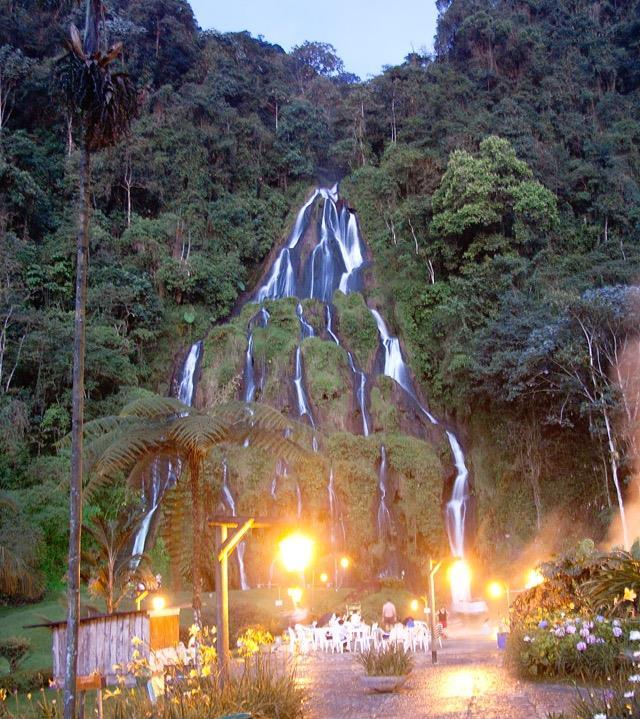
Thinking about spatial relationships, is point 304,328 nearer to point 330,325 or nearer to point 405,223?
point 330,325

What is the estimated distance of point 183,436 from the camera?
12508 mm

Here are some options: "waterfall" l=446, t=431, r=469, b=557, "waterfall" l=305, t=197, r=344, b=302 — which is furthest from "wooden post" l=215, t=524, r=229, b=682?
"waterfall" l=305, t=197, r=344, b=302

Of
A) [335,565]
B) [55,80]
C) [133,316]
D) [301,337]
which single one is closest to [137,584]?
[335,565]

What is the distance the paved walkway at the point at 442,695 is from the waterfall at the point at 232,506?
1026 centimetres

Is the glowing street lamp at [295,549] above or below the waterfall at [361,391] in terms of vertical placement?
below

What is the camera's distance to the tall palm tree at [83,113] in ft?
23.9

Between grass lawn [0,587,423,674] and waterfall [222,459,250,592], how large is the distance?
118 centimetres

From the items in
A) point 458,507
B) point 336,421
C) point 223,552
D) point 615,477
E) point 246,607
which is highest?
point 336,421

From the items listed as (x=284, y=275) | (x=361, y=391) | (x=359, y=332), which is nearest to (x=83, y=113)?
(x=361, y=391)

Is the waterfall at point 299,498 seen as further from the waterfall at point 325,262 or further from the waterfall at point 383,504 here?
the waterfall at point 325,262

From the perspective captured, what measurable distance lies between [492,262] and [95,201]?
835 inches

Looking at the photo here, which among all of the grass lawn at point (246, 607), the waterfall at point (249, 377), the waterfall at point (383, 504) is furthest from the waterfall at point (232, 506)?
the waterfall at point (383, 504)

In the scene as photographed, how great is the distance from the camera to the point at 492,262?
103 feet

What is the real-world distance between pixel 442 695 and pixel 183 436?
225 inches
